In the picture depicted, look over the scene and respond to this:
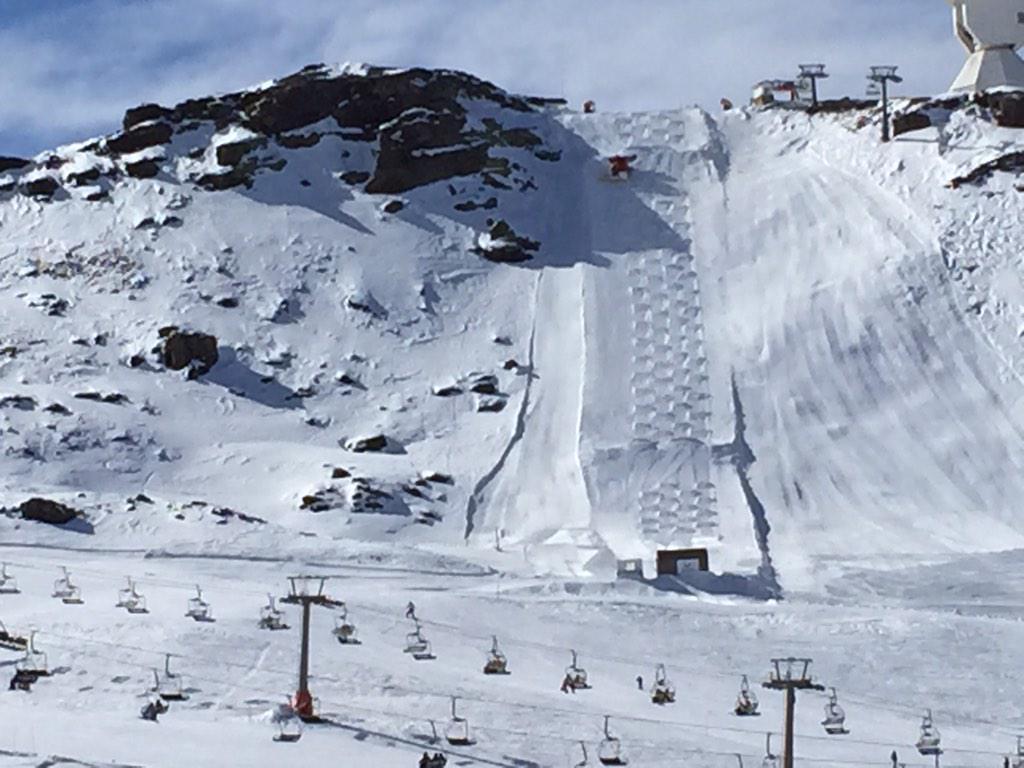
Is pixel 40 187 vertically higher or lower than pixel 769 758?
higher

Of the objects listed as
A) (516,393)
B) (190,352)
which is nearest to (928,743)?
(516,393)

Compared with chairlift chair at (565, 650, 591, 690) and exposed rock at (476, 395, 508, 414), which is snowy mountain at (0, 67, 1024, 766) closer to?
exposed rock at (476, 395, 508, 414)

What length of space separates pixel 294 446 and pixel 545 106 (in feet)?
106

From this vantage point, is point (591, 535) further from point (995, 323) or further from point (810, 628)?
point (995, 323)

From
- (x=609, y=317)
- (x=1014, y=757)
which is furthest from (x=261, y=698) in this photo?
(x=609, y=317)

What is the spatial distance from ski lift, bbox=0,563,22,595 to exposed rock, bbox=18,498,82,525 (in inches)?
270

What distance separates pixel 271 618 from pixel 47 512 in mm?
15336

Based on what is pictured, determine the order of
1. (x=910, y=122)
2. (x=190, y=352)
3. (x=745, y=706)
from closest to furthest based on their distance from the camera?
1. (x=745, y=706)
2. (x=190, y=352)
3. (x=910, y=122)

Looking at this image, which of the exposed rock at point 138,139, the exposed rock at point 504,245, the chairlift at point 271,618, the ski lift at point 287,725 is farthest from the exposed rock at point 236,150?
the ski lift at point 287,725

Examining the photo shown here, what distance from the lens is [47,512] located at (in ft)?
156

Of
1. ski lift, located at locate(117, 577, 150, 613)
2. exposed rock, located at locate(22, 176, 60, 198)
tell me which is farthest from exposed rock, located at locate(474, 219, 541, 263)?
ski lift, located at locate(117, 577, 150, 613)

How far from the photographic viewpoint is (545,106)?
8512 cm

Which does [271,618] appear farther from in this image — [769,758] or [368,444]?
[368,444]

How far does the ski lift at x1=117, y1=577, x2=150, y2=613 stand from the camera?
120 ft
